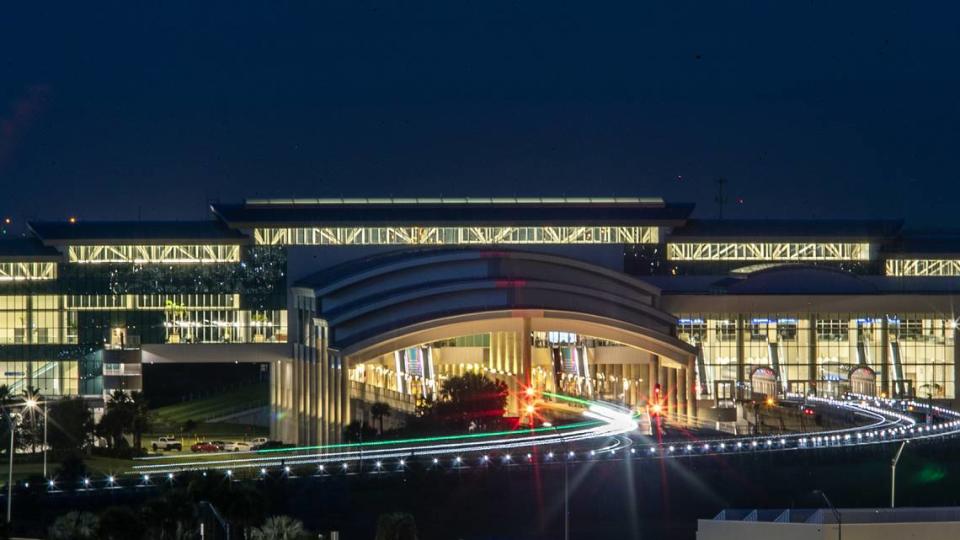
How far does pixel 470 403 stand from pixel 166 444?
19.2 metres

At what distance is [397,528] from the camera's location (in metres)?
65.4

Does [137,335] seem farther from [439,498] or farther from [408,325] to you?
[439,498]

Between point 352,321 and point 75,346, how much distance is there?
922 inches

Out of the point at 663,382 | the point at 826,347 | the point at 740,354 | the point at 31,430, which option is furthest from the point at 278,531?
the point at 826,347

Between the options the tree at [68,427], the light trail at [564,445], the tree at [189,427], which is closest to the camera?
the light trail at [564,445]

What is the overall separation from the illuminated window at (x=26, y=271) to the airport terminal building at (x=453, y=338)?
97 millimetres

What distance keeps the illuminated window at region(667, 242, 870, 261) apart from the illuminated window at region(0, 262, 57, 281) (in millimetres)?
43673

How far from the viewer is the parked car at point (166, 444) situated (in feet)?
385

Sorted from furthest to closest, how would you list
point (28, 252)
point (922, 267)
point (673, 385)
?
point (922, 267) → point (28, 252) → point (673, 385)

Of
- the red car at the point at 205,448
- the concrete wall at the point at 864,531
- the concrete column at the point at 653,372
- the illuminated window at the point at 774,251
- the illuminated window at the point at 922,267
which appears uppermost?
the illuminated window at the point at 774,251

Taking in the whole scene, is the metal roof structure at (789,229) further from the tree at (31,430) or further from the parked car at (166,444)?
the tree at (31,430)

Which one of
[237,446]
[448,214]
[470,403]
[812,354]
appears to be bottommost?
[237,446]

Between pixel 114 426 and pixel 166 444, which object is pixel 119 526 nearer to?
pixel 114 426

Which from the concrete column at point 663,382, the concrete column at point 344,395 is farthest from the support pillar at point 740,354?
the concrete column at point 344,395
